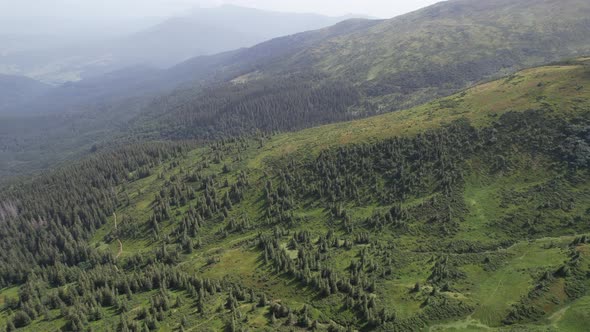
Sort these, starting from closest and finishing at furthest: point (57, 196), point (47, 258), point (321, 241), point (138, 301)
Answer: point (138, 301) → point (321, 241) → point (47, 258) → point (57, 196)

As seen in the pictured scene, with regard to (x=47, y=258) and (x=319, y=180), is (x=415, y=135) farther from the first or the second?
(x=47, y=258)

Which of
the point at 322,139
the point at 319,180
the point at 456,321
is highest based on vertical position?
the point at 322,139

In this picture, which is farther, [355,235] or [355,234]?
[355,234]

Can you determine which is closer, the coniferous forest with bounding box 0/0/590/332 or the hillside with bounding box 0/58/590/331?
the coniferous forest with bounding box 0/0/590/332

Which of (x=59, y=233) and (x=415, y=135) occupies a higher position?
(x=415, y=135)

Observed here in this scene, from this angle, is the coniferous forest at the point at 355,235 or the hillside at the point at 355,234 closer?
the coniferous forest at the point at 355,235

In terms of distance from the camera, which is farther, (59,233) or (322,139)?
(322,139)

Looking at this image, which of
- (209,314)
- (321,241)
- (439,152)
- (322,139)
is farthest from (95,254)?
(439,152)

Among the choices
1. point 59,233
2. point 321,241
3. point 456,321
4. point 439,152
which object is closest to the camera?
point 456,321
